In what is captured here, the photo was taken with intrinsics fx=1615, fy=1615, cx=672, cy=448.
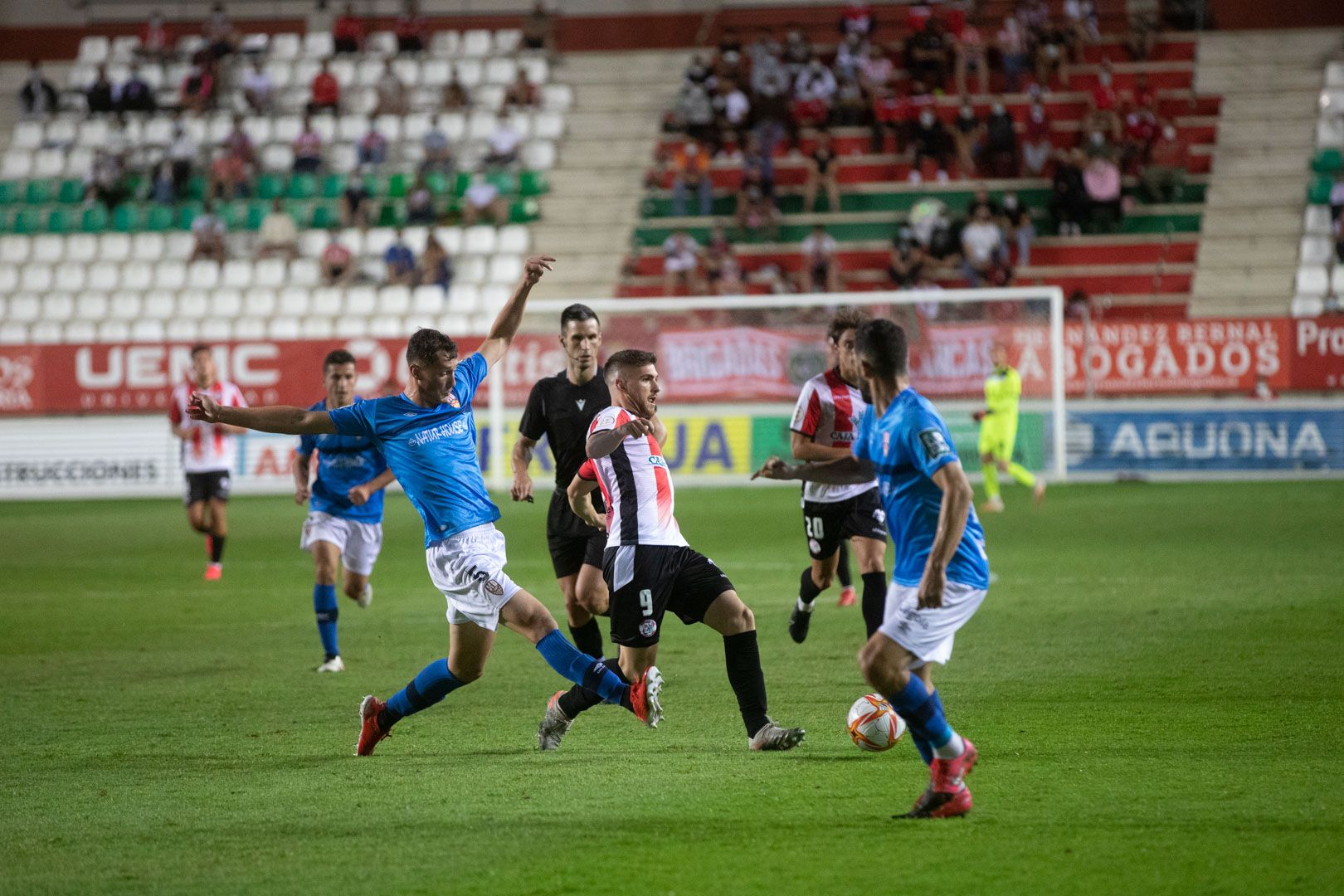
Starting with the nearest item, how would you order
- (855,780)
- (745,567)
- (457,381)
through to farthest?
(855,780), (457,381), (745,567)

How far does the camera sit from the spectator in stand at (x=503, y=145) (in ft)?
107

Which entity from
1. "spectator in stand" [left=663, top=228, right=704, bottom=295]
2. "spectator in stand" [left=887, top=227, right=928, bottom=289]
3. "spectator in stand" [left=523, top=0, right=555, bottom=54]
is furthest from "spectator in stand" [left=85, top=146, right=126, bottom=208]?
"spectator in stand" [left=887, top=227, right=928, bottom=289]

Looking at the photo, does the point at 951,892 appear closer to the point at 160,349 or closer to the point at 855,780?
the point at 855,780

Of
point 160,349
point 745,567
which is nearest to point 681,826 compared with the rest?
point 745,567

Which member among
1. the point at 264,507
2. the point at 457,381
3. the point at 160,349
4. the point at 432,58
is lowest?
the point at 264,507

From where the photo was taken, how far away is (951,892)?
512cm

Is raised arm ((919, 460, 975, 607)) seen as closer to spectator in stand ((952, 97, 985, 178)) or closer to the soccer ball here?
the soccer ball

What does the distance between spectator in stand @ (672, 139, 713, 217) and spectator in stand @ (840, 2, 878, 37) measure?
4122 mm

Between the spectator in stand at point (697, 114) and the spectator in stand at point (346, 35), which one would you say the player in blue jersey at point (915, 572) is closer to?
the spectator in stand at point (697, 114)

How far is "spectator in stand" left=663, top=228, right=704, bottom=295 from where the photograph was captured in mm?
29203

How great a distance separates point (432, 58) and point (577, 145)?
13.4 ft

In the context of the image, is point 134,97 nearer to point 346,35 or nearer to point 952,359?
point 346,35

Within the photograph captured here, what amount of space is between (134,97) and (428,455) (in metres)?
29.9

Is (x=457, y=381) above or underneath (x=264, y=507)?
above
